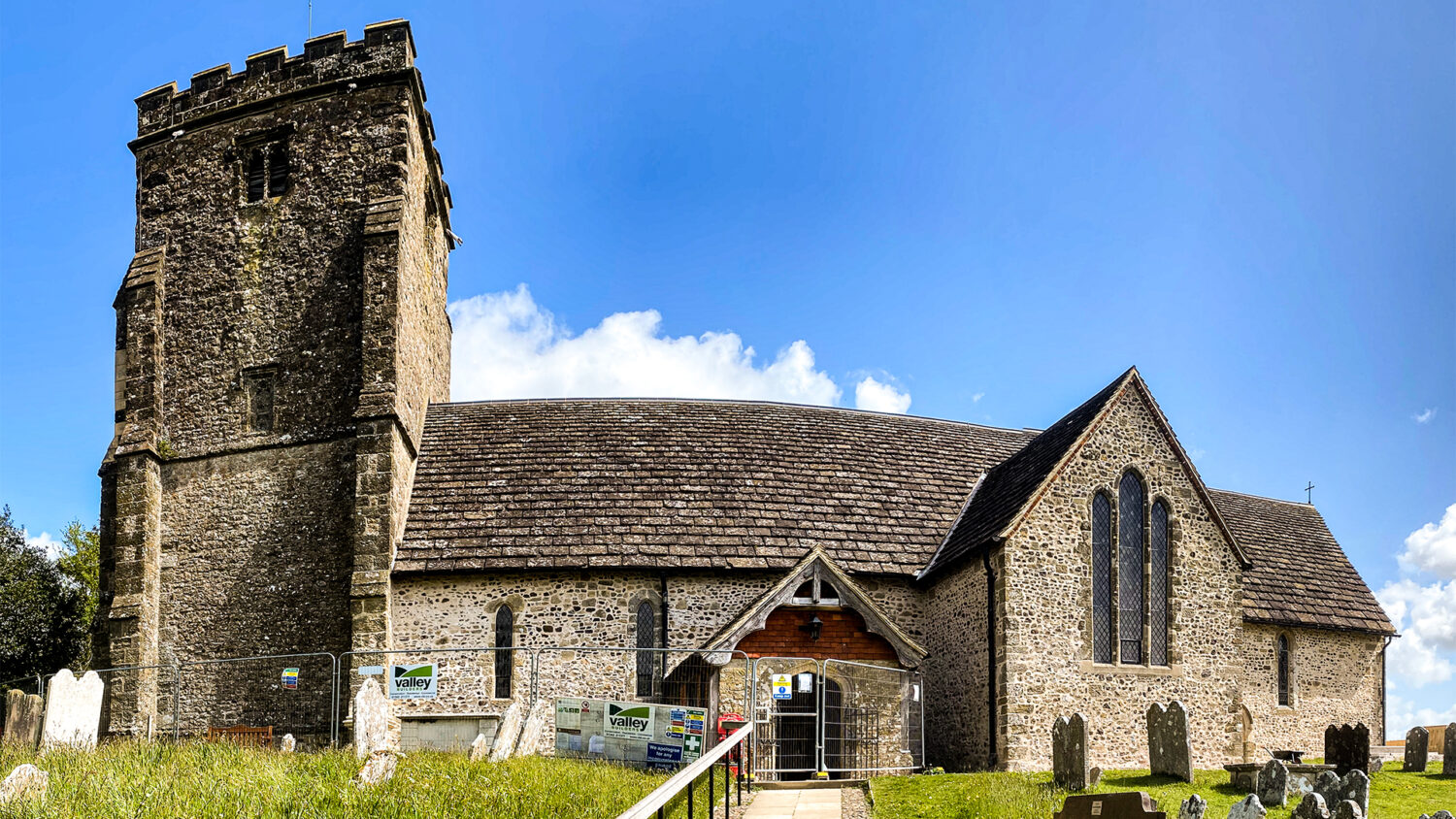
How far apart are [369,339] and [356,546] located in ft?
15.0

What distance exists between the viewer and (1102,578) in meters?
24.2

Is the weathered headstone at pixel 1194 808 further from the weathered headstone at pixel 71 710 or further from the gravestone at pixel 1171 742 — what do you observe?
the weathered headstone at pixel 71 710

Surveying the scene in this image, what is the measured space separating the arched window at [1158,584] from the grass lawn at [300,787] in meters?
12.3

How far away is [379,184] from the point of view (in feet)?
90.0

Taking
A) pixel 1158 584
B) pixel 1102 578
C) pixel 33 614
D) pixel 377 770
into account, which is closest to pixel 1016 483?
pixel 1102 578

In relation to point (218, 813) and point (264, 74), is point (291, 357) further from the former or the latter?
point (218, 813)

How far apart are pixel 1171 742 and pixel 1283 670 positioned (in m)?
12.4

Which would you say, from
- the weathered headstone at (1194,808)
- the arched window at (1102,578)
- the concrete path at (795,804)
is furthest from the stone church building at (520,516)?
the weathered headstone at (1194,808)

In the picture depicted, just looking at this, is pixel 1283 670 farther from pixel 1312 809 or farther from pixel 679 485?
pixel 1312 809

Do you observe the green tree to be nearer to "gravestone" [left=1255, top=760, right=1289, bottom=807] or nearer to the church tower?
the church tower

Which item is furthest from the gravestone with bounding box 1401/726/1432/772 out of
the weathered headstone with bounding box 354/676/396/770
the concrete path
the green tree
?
the green tree

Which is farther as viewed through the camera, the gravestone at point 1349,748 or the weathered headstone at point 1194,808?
the gravestone at point 1349,748

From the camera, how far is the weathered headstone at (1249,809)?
12070 millimetres

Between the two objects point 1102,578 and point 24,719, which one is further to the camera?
point 1102,578
